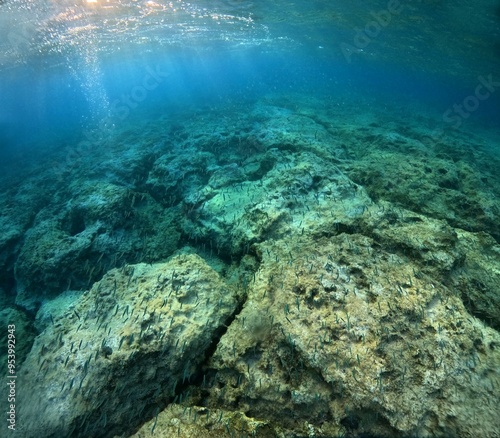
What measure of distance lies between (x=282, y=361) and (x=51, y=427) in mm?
3110

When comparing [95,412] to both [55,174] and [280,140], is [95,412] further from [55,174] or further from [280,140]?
[55,174]

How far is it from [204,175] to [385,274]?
8.44 meters

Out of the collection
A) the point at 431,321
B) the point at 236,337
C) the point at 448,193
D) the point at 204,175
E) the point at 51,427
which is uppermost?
the point at 431,321

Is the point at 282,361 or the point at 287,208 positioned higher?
the point at 282,361

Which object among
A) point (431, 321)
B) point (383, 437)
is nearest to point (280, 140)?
point (431, 321)

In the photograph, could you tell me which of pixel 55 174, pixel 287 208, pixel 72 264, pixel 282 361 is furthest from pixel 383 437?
pixel 55 174

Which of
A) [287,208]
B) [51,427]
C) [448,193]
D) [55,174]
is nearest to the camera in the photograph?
[51,427]

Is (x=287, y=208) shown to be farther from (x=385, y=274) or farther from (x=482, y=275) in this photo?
(x=482, y=275)

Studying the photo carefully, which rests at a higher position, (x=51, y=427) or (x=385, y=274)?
(x=385, y=274)

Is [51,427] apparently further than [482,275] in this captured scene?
No

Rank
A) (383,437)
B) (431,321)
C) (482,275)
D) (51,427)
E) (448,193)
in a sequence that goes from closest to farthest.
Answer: (383,437) < (51,427) < (431,321) < (482,275) < (448,193)

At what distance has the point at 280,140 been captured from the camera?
38.0ft

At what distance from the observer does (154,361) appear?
3.98 meters

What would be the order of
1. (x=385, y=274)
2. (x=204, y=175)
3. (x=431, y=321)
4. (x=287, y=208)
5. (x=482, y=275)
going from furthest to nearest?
1. (x=204, y=175)
2. (x=287, y=208)
3. (x=482, y=275)
4. (x=385, y=274)
5. (x=431, y=321)
